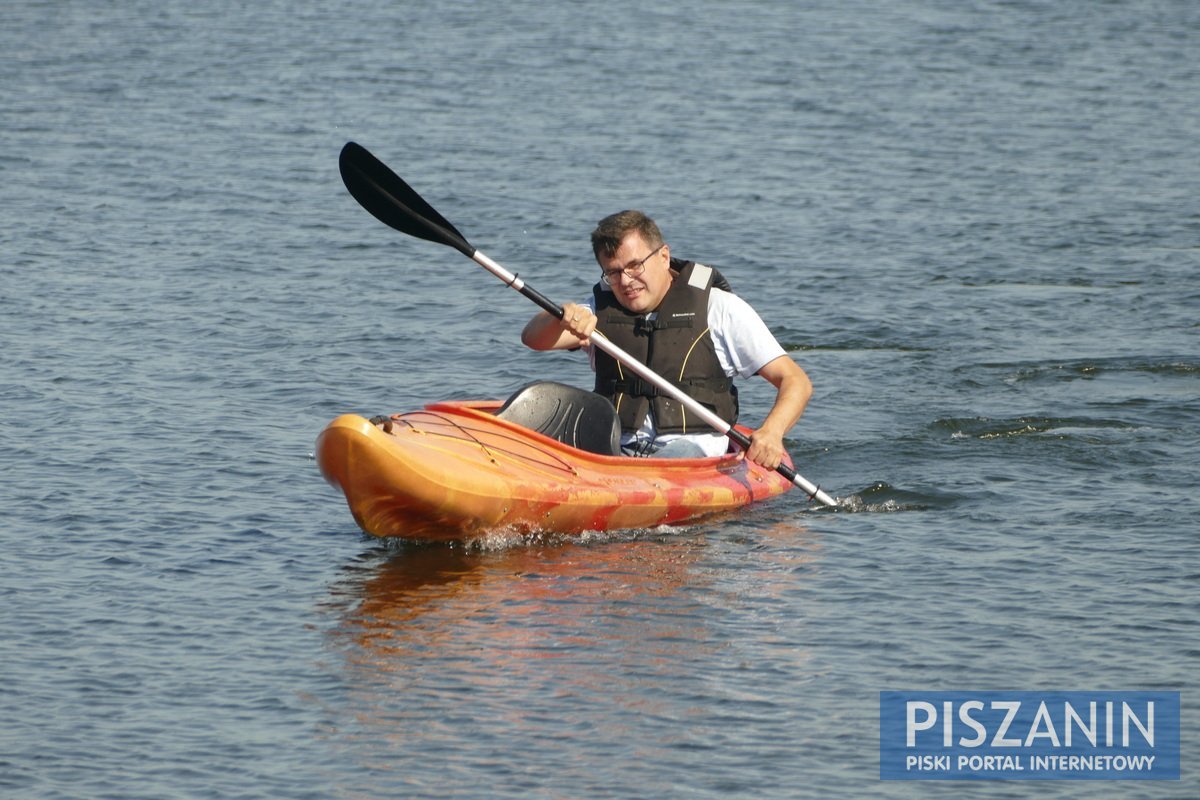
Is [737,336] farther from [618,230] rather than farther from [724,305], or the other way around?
[618,230]

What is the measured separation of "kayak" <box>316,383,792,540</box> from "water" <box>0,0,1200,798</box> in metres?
0.15

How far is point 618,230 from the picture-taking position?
266 inches

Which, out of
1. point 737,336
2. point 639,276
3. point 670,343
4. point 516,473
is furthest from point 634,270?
point 516,473

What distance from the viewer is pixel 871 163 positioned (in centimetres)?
1563

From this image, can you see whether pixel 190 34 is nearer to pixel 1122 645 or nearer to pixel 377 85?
pixel 377 85

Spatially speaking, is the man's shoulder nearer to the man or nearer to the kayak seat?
the man

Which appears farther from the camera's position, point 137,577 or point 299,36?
point 299,36

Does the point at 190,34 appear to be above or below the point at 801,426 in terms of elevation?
above

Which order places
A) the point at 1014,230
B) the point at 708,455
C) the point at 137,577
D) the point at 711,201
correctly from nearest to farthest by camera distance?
1. the point at 137,577
2. the point at 708,455
3. the point at 1014,230
4. the point at 711,201

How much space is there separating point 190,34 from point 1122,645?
18770 millimetres

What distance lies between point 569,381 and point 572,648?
13.0ft

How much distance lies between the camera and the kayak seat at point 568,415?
7039mm

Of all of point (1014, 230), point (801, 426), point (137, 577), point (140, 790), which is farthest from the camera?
point (1014, 230)

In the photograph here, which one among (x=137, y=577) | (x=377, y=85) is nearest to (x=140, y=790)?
(x=137, y=577)
